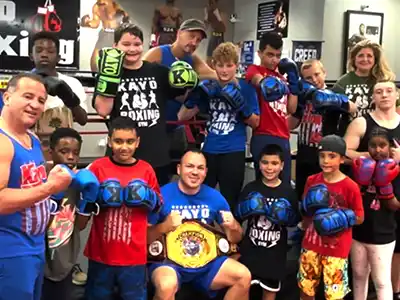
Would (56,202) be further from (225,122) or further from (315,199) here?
(315,199)

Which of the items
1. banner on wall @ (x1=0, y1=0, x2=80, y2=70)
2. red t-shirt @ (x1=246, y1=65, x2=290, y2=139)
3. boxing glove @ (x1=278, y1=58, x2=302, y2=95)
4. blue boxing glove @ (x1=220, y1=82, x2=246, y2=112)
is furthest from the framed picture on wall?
blue boxing glove @ (x1=220, y1=82, x2=246, y2=112)

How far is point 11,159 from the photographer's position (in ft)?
5.94

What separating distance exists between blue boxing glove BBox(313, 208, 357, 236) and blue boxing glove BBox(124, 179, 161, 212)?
841 millimetres

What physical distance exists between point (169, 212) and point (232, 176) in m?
0.53

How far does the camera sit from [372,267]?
294 cm

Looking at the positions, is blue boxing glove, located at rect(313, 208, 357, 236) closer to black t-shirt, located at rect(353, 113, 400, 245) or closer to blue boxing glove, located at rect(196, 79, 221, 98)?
black t-shirt, located at rect(353, 113, 400, 245)

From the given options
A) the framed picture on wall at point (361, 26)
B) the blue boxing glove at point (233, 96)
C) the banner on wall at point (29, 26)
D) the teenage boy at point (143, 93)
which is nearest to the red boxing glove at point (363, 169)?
the blue boxing glove at point (233, 96)

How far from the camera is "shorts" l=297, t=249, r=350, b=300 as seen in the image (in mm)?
2689

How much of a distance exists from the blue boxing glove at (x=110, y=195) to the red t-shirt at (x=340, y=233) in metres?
1.04

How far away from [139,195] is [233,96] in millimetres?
876

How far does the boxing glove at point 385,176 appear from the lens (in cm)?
288

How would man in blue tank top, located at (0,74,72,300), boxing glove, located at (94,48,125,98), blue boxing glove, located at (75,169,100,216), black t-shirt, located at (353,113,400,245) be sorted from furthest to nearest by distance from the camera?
black t-shirt, located at (353,113,400,245) → boxing glove, located at (94,48,125,98) → blue boxing glove, located at (75,169,100,216) → man in blue tank top, located at (0,74,72,300)

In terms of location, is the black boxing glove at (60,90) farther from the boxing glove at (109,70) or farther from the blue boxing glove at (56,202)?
the blue boxing glove at (56,202)

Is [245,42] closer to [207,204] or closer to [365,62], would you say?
[365,62]
